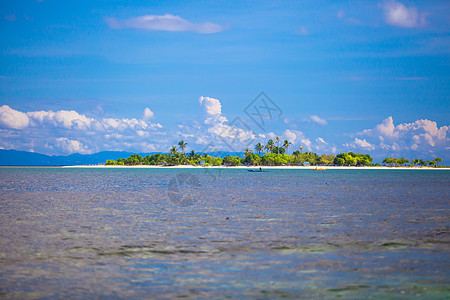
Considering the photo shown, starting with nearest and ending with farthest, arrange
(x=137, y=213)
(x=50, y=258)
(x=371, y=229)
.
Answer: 1. (x=50, y=258)
2. (x=371, y=229)
3. (x=137, y=213)

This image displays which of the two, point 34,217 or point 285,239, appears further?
point 34,217

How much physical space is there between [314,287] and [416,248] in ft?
35.7

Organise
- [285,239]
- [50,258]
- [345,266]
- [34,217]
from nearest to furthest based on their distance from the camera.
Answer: [345,266], [50,258], [285,239], [34,217]

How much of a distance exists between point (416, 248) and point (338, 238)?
4.82 meters

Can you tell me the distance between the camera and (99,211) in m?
44.7

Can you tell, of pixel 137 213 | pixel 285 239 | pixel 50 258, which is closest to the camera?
pixel 50 258

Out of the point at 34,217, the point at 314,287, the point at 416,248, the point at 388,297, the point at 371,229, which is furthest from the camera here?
the point at 34,217

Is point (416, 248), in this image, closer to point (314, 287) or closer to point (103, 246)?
point (314, 287)

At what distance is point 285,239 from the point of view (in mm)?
27906

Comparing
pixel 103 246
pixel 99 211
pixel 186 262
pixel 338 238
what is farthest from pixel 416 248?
pixel 99 211

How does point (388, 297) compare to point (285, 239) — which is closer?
point (388, 297)

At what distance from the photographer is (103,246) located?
2569cm

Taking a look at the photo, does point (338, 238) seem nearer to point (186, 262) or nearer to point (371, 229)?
point (371, 229)

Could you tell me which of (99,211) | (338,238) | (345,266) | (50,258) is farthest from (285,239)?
(99,211)
